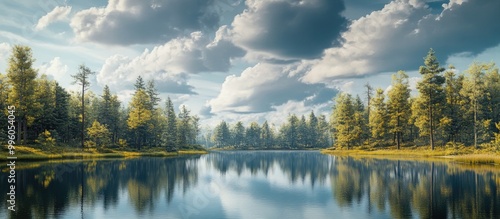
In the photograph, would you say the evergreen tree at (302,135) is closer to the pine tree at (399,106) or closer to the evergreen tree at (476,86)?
the pine tree at (399,106)

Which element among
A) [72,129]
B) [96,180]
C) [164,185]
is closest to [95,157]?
[72,129]

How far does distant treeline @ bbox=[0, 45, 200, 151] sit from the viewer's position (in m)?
62.0

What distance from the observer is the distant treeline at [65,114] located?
6203cm

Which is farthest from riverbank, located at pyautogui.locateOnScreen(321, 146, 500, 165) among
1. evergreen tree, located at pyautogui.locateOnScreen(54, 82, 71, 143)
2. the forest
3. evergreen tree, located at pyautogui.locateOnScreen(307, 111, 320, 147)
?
evergreen tree, located at pyautogui.locateOnScreen(307, 111, 320, 147)

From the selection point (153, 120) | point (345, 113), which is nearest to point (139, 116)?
point (153, 120)

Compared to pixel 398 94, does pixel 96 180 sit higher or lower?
lower

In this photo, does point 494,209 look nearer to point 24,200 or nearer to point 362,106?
point 24,200

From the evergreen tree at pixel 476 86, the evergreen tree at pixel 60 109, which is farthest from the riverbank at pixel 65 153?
the evergreen tree at pixel 476 86

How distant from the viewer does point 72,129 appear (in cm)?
8581

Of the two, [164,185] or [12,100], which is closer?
[164,185]

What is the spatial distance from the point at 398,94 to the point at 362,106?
44.8 m

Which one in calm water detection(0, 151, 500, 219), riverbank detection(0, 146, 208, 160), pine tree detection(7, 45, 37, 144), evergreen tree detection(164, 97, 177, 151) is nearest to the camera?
calm water detection(0, 151, 500, 219)

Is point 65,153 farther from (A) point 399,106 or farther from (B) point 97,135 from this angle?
(A) point 399,106

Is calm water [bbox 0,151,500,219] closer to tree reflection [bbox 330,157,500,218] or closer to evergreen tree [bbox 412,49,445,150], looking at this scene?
tree reflection [bbox 330,157,500,218]
